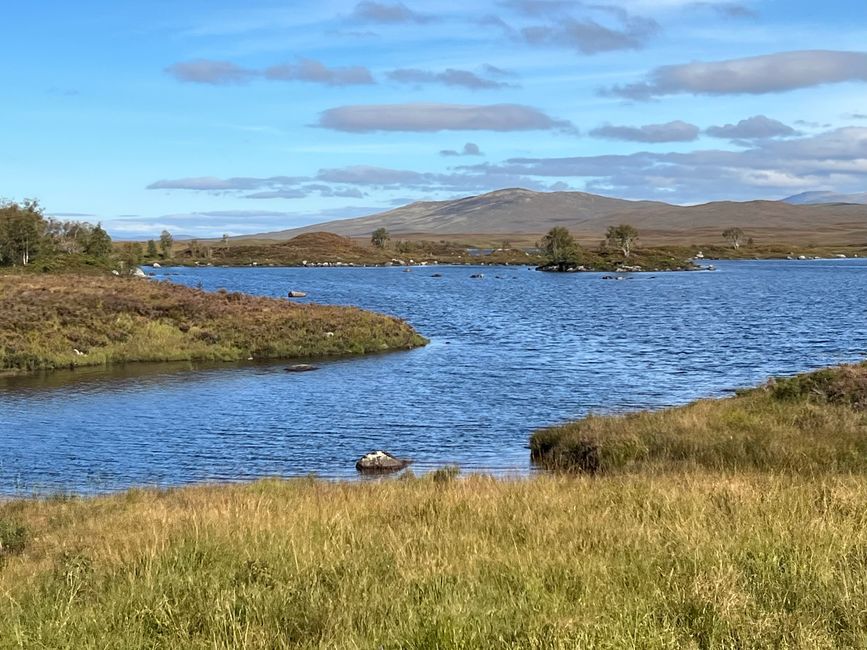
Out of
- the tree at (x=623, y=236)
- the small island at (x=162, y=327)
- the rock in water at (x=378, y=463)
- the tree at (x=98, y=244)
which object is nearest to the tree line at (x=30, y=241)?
the tree at (x=98, y=244)

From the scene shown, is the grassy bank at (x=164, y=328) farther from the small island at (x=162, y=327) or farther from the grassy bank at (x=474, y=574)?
the grassy bank at (x=474, y=574)

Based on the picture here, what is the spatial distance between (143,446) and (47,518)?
11787 millimetres

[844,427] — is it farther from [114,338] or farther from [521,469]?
[114,338]

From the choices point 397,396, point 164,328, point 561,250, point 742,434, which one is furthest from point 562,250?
point 742,434

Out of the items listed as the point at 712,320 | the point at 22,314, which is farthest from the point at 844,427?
the point at 712,320

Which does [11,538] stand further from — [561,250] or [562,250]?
[561,250]

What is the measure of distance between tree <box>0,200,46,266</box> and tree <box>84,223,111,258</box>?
10.0 m

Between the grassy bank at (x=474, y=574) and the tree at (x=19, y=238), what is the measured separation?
9798cm

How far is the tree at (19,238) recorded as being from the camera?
9950cm

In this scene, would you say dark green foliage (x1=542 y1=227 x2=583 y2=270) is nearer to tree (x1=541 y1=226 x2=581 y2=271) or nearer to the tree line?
tree (x1=541 y1=226 x2=581 y2=271)

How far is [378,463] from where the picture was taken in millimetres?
22656

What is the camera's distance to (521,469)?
22.0 meters

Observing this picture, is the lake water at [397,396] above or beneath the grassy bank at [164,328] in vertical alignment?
beneath

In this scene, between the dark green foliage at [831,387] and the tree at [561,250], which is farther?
the tree at [561,250]
